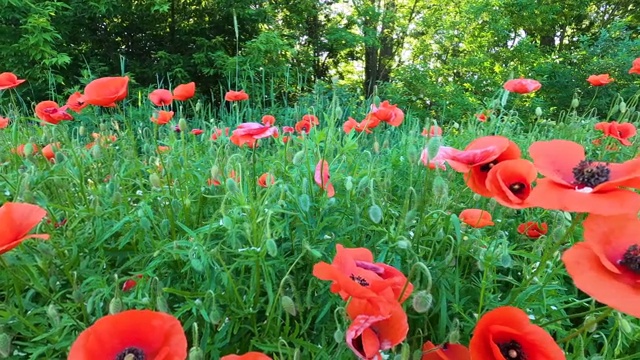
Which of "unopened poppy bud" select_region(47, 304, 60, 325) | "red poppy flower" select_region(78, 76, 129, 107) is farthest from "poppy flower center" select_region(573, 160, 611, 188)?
"red poppy flower" select_region(78, 76, 129, 107)

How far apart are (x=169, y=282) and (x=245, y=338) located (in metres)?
0.22

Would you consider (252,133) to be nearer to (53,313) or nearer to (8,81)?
(53,313)

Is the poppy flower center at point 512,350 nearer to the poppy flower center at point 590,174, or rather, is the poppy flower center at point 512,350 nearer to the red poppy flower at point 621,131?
the poppy flower center at point 590,174

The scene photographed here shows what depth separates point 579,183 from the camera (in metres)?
0.77

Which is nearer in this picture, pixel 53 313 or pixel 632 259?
pixel 632 259

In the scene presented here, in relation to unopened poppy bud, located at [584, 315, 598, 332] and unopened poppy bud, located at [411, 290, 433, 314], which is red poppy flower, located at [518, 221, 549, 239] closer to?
unopened poppy bud, located at [584, 315, 598, 332]

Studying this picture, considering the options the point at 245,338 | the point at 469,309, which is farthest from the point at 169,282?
the point at 469,309

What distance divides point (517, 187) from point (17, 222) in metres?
0.85

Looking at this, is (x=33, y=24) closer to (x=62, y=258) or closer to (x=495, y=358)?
(x=62, y=258)

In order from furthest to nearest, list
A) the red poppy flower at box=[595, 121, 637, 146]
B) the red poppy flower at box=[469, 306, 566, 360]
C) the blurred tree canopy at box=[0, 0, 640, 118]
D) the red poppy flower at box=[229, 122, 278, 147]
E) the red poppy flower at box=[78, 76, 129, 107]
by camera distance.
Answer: the blurred tree canopy at box=[0, 0, 640, 118]
the red poppy flower at box=[595, 121, 637, 146]
the red poppy flower at box=[78, 76, 129, 107]
the red poppy flower at box=[229, 122, 278, 147]
the red poppy flower at box=[469, 306, 566, 360]

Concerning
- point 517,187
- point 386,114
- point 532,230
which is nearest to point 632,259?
point 517,187

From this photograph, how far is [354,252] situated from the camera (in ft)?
2.71

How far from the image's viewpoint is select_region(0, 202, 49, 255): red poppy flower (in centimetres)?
73

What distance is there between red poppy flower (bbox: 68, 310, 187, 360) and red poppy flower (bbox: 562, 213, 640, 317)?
1.71 ft
